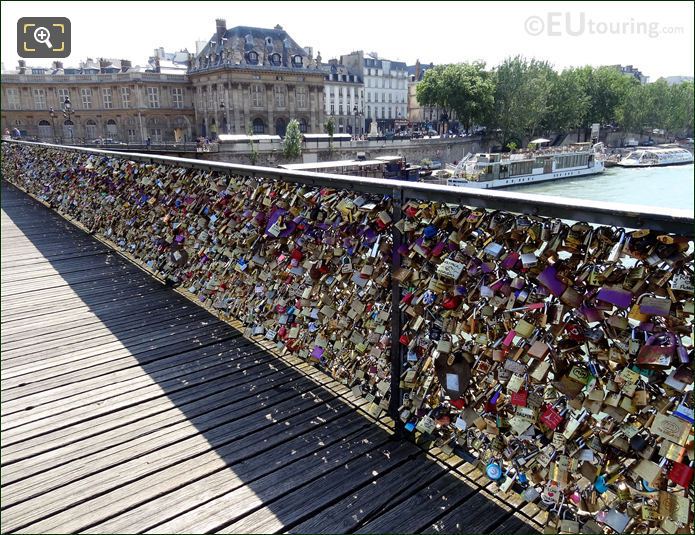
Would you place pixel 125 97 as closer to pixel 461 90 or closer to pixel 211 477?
pixel 461 90

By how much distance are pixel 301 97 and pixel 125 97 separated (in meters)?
21.1

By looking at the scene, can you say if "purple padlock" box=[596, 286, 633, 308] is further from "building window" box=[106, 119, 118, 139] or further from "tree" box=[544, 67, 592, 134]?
"tree" box=[544, 67, 592, 134]

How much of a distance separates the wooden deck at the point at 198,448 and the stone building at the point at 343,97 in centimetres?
7578

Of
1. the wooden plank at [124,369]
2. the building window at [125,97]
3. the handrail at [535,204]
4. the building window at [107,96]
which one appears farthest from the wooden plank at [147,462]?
the building window at [107,96]

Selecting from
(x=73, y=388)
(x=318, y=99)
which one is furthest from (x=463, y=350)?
(x=318, y=99)

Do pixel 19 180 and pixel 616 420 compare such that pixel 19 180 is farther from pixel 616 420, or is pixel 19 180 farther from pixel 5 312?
pixel 616 420

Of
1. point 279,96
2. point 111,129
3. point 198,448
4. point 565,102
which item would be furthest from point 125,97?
point 198,448

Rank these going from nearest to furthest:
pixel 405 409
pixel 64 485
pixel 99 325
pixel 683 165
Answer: pixel 64 485 → pixel 405 409 → pixel 99 325 → pixel 683 165

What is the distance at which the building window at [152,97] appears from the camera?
65.9 m

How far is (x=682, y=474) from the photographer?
1.75m

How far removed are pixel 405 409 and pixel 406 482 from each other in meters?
0.39

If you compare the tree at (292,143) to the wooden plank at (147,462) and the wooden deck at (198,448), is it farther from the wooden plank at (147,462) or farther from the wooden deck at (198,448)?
the wooden plank at (147,462)

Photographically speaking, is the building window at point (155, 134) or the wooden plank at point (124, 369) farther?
the building window at point (155, 134)

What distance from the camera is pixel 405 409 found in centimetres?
284
